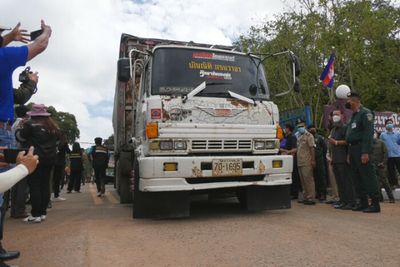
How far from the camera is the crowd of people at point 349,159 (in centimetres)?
701

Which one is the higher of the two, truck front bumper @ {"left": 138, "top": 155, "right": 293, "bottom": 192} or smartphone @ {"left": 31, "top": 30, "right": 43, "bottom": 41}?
smartphone @ {"left": 31, "top": 30, "right": 43, "bottom": 41}

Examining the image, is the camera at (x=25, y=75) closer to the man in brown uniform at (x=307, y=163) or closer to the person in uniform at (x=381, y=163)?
the man in brown uniform at (x=307, y=163)

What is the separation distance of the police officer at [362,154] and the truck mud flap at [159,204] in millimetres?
3033

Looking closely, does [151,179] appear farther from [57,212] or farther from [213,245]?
[57,212]

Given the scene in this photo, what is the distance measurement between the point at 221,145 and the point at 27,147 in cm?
275

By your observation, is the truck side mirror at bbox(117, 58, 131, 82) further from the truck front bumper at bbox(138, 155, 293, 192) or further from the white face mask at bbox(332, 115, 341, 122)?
the white face mask at bbox(332, 115, 341, 122)

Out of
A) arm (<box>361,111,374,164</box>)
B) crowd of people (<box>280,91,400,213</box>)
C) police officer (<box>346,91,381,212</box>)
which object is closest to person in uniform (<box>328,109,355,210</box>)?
crowd of people (<box>280,91,400,213</box>)

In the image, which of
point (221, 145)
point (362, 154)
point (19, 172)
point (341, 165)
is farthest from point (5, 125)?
point (341, 165)

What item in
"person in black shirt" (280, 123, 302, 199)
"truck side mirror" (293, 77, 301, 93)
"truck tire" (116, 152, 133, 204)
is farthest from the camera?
"person in black shirt" (280, 123, 302, 199)

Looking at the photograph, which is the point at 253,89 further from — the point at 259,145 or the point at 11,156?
the point at 11,156

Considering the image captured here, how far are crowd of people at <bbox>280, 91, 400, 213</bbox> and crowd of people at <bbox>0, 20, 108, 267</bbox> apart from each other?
4863 mm

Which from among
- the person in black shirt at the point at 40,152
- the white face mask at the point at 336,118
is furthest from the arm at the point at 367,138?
the person in black shirt at the point at 40,152

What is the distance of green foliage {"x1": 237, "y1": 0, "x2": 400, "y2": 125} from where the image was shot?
20.9 meters

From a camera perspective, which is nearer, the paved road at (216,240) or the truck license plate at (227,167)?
→ the paved road at (216,240)
